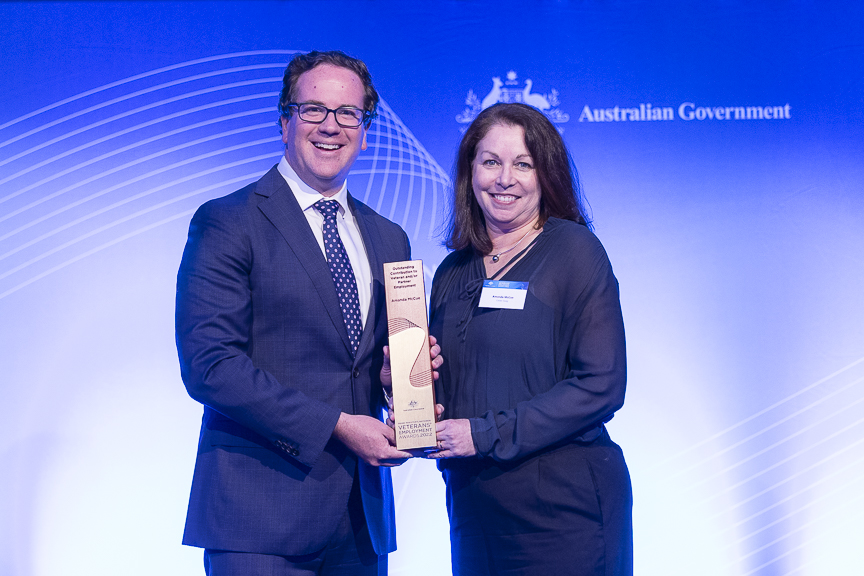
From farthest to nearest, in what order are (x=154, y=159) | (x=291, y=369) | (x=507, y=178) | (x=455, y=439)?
(x=154, y=159) → (x=507, y=178) → (x=291, y=369) → (x=455, y=439)

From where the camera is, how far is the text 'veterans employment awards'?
5.56 ft

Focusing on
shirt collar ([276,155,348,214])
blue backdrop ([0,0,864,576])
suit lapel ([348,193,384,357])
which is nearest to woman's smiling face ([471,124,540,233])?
suit lapel ([348,193,384,357])

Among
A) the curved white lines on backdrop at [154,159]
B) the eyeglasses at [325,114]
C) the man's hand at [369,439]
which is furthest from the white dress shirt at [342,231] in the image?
the curved white lines on backdrop at [154,159]

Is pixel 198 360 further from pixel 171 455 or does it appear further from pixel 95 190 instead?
pixel 95 190

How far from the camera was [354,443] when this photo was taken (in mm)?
1741

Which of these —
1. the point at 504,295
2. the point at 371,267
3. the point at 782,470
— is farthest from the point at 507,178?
the point at 782,470

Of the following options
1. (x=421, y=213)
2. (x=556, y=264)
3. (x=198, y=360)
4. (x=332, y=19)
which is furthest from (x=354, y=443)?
(x=332, y=19)

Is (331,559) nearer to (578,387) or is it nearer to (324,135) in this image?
(578,387)

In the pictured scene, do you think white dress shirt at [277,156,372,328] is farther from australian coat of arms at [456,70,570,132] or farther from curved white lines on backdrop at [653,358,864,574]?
curved white lines on backdrop at [653,358,864,574]

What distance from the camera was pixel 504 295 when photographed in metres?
1.85

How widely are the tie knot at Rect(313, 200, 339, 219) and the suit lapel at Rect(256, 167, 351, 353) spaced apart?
86 millimetres

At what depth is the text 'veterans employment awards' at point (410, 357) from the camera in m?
1.69

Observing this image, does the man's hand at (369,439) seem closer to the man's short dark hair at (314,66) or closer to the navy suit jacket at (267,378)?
the navy suit jacket at (267,378)

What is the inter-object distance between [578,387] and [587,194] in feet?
5.65
